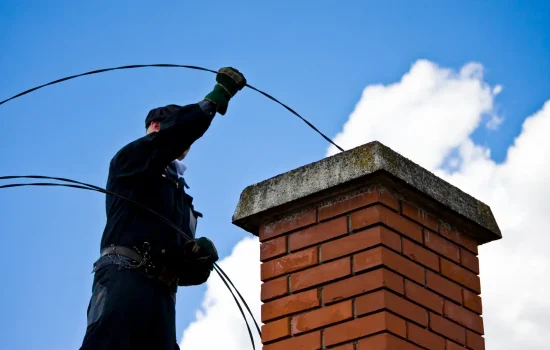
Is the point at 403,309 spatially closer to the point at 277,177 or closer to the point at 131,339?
the point at 277,177

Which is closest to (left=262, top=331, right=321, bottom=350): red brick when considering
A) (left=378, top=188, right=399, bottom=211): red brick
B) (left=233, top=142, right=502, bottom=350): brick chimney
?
(left=233, top=142, right=502, bottom=350): brick chimney

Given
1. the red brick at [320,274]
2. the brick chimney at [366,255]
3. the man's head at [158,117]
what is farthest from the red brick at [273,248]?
the man's head at [158,117]

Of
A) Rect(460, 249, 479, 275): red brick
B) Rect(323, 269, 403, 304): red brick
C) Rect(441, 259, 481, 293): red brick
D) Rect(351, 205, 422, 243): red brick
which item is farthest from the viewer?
Rect(460, 249, 479, 275): red brick

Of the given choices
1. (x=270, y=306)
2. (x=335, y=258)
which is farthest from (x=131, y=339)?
(x=335, y=258)

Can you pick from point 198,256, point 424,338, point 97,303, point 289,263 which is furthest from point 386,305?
point 97,303

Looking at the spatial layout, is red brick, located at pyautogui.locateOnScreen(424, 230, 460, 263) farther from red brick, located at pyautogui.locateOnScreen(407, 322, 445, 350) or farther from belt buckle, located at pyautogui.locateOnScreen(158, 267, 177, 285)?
belt buckle, located at pyautogui.locateOnScreen(158, 267, 177, 285)

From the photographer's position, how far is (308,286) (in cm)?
304

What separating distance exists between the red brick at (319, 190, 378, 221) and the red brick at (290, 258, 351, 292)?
0.64ft

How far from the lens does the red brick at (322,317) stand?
2.90 m

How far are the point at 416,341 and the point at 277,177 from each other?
84cm

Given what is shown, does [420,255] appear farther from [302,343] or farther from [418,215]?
[302,343]

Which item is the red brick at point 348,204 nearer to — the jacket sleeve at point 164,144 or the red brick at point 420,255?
the red brick at point 420,255

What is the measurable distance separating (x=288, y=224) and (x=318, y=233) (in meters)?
0.16

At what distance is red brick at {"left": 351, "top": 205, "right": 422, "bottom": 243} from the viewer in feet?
9.73
